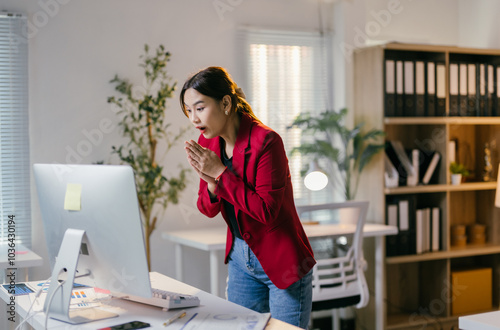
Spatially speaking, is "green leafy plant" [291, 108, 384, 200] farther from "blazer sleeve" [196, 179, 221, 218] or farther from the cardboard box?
"blazer sleeve" [196, 179, 221, 218]

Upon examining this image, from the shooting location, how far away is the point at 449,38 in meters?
4.54

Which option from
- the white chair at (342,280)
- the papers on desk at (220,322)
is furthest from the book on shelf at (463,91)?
the papers on desk at (220,322)

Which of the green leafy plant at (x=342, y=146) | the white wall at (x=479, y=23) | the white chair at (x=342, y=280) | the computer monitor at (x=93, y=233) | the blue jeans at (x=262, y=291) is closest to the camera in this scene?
the computer monitor at (x=93, y=233)

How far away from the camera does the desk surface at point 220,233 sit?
3154 mm

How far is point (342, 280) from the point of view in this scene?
3123mm

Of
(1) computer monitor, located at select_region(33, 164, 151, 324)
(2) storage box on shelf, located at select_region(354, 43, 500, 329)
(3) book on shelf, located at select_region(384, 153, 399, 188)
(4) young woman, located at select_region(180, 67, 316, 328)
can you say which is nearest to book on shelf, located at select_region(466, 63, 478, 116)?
(2) storage box on shelf, located at select_region(354, 43, 500, 329)

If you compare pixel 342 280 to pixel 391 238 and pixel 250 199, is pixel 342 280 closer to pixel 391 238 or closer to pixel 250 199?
pixel 391 238

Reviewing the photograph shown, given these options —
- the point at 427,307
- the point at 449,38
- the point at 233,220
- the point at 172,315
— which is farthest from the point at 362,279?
the point at 449,38

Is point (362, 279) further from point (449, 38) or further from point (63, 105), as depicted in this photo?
point (449, 38)

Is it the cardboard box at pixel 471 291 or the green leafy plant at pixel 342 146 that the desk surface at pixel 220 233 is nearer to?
the green leafy plant at pixel 342 146

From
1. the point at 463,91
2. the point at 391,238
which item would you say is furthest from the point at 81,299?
the point at 463,91

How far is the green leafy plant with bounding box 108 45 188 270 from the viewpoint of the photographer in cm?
325

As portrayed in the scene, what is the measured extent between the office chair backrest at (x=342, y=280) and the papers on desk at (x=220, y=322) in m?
1.38

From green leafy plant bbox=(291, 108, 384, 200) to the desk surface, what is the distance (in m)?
0.36
